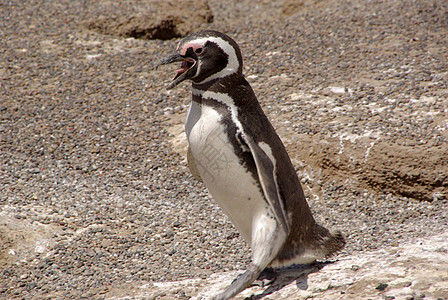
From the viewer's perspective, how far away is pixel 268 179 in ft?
9.14

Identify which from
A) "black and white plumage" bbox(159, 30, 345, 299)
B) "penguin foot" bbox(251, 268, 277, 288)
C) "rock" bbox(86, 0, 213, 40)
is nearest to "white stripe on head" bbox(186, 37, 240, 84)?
"black and white plumage" bbox(159, 30, 345, 299)

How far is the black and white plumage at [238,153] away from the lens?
283 centimetres

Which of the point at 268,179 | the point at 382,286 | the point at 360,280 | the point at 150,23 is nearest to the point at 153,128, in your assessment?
the point at 150,23

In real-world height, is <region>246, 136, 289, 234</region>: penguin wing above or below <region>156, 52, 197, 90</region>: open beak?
below

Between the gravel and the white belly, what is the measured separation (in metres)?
0.91

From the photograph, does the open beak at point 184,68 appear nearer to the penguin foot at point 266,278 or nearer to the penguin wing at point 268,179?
the penguin wing at point 268,179

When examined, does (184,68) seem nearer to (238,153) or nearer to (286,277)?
(238,153)

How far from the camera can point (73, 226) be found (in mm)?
4195

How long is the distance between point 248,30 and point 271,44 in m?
0.81

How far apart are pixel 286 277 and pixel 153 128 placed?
2861 millimetres

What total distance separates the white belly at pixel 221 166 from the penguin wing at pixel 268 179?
96 millimetres

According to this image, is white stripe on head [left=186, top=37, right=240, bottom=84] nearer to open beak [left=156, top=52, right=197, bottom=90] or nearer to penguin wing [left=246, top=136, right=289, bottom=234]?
open beak [left=156, top=52, right=197, bottom=90]

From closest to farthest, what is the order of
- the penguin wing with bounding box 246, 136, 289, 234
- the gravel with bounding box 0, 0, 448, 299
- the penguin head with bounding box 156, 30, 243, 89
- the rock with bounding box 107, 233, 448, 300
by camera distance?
the rock with bounding box 107, 233, 448, 300, the penguin wing with bounding box 246, 136, 289, 234, the penguin head with bounding box 156, 30, 243, 89, the gravel with bounding box 0, 0, 448, 299

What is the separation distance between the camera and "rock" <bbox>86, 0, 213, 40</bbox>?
24.3ft
